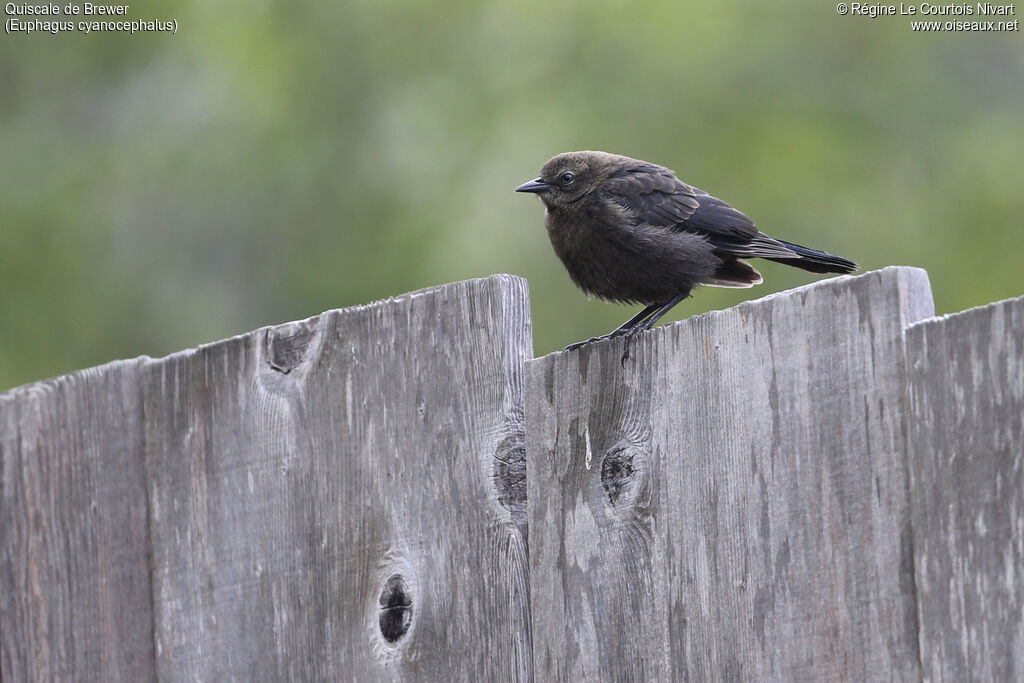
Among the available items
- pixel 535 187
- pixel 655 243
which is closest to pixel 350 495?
pixel 655 243

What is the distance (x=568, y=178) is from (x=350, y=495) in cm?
283

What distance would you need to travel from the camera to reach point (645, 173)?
4652 mm

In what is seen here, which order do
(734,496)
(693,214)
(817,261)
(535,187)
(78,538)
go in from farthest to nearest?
1. (535,187)
2. (693,214)
3. (817,261)
4. (78,538)
5. (734,496)

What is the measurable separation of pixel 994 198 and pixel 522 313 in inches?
189

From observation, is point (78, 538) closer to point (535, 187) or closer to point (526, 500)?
point (526, 500)

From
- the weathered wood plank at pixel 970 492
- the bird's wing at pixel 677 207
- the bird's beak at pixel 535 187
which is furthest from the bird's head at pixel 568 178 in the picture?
the weathered wood plank at pixel 970 492

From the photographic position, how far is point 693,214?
14.3 feet

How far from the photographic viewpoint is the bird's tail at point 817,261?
3.87 meters

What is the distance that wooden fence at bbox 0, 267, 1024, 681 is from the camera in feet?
5.32

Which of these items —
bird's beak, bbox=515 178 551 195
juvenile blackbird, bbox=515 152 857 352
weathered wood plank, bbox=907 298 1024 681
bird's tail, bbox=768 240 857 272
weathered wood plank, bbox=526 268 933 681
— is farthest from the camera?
bird's beak, bbox=515 178 551 195

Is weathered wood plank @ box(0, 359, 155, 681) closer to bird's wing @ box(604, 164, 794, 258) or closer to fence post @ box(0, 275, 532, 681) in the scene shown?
fence post @ box(0, 275, 532, 681)

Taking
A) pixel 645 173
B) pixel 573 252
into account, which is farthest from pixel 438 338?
pixel 645 173

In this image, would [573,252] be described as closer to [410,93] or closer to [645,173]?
[645,173]

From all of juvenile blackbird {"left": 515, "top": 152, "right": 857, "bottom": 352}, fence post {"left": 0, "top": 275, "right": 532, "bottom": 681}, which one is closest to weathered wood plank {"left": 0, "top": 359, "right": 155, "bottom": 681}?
fence post {"left": 0, "top": 275, "right": 532, "bottom": 681}
